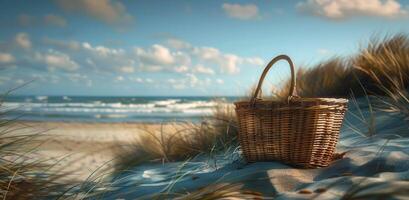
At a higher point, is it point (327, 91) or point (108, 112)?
point (327, 91)

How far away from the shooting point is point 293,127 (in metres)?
3.09

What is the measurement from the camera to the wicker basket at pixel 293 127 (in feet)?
10.0

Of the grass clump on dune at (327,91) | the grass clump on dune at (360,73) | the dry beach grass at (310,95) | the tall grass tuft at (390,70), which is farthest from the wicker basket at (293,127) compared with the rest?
the grass clump on dune at (360,73)

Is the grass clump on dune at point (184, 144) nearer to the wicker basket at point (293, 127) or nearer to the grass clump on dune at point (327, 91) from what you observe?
the grass clump on dune at point (327, 91)

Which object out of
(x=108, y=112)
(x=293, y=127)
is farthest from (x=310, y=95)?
(x=108, y=112)

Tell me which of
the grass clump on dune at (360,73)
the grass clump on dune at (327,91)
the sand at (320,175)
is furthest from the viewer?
the grass clump on dune at (360,73)

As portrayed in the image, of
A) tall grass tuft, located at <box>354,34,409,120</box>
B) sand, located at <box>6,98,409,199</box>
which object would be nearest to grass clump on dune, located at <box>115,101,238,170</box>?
sand, located at <box>6,98,409,199</box>

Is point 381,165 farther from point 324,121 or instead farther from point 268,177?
point 268,177

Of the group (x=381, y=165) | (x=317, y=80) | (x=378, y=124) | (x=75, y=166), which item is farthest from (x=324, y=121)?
(x=75, y=166)

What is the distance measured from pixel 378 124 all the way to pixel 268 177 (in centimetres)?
208

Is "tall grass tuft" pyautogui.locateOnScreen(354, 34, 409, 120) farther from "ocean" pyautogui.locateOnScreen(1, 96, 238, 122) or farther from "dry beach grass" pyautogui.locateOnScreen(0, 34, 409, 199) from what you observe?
"ocean" pyautogui.locateOnScreen(1, 96, 238, 122)

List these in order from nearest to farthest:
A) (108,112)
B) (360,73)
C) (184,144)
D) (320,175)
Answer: (320,175)
(184,144)
(360,73)
(108,112)

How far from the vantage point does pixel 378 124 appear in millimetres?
4477

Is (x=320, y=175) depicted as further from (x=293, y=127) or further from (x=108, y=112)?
(x=108, y=112)
